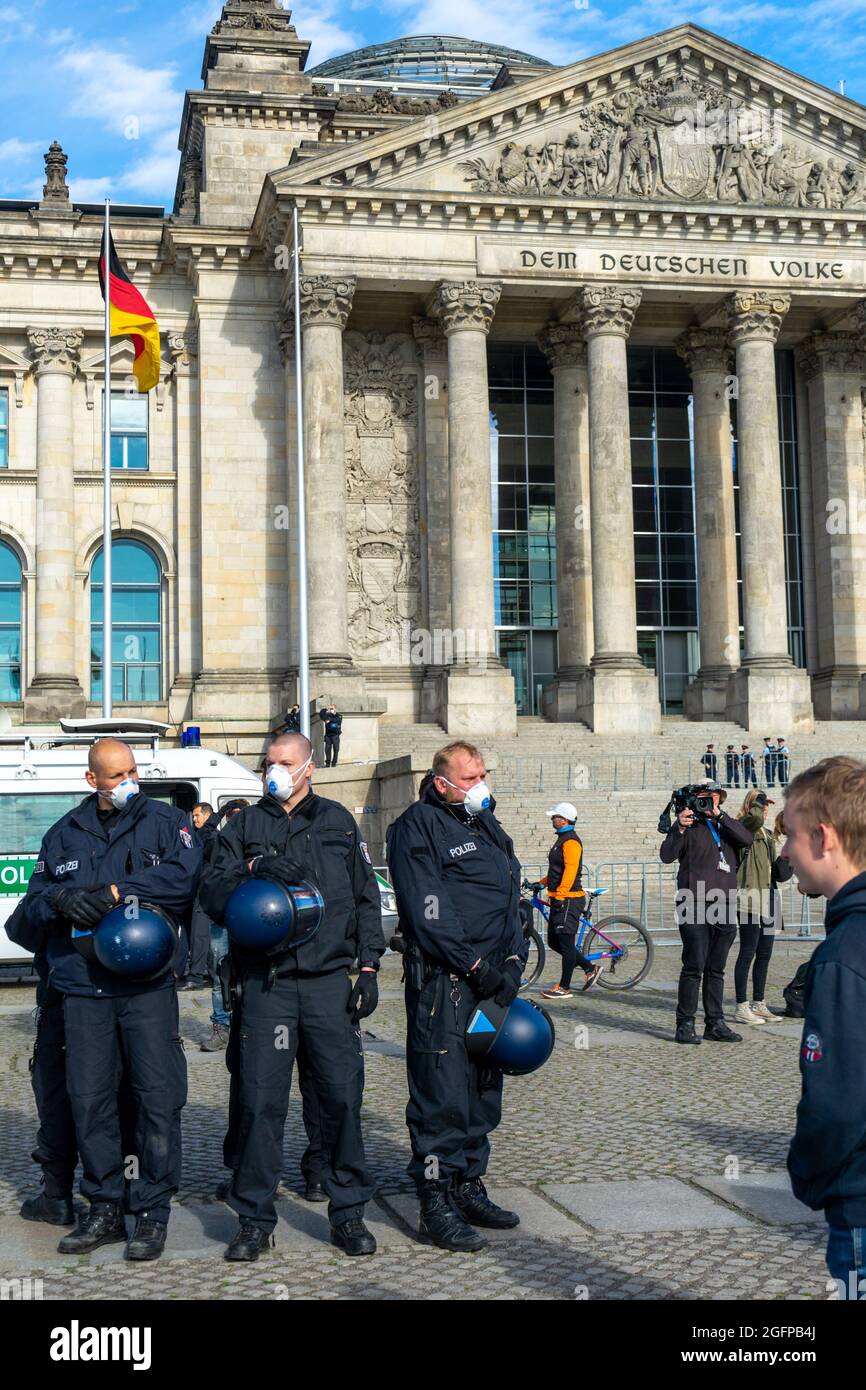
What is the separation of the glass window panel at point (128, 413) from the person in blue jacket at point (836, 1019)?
37.0 meters

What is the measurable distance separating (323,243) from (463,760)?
30394 millimetres

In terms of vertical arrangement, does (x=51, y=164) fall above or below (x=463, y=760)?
above

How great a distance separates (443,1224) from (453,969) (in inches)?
42.6

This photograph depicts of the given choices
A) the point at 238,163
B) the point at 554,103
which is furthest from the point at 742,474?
the point at 238,163

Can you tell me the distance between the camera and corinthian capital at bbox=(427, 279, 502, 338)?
118 feet

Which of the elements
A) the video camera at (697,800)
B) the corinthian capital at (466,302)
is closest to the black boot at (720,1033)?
the video camera at (697,800)

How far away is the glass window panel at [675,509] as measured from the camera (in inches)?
1629

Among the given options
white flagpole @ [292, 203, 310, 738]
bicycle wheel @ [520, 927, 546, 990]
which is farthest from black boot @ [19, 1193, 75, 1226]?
white flagpole @ [292, 203, 310, 738]

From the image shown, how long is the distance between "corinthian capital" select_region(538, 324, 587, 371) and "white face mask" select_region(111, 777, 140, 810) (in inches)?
1304

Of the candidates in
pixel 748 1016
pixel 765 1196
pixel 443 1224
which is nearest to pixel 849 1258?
pixel 443 1224

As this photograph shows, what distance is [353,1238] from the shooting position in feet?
21.1

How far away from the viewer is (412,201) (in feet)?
117

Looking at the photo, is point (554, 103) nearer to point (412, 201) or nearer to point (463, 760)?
point (412, 201)
